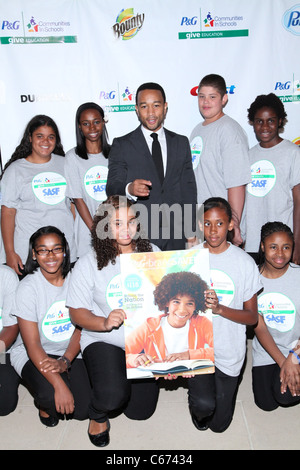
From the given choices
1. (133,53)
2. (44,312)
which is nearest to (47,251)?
(44,312)

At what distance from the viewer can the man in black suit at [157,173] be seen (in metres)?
2.63

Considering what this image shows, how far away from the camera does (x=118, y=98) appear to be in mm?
3695

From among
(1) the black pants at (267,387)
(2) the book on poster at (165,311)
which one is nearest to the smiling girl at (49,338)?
(2) the book on poster at (165,311)

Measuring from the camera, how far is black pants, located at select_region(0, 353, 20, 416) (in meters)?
2.45

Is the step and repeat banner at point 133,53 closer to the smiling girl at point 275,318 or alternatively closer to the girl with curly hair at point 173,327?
the smiling girl at point 275,318

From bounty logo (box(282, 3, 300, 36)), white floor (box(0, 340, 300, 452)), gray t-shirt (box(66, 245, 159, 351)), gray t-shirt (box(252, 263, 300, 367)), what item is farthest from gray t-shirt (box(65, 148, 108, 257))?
bounty logo (box(282, 3, 300, 36))

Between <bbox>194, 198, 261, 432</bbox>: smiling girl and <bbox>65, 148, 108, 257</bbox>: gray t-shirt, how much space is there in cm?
102

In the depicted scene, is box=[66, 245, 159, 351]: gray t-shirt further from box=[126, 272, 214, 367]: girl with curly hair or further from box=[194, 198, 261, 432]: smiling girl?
box=[194, 198, 261, 432]: smiling girl

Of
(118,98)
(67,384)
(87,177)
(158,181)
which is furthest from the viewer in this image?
(118,98)

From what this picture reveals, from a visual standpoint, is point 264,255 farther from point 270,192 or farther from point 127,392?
point 127,392

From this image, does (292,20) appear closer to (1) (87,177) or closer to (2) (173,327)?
(1) (87,177)

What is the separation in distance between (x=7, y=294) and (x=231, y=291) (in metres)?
1.24

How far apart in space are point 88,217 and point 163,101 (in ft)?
3.11

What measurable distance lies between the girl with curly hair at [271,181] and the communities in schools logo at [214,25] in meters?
0.86
